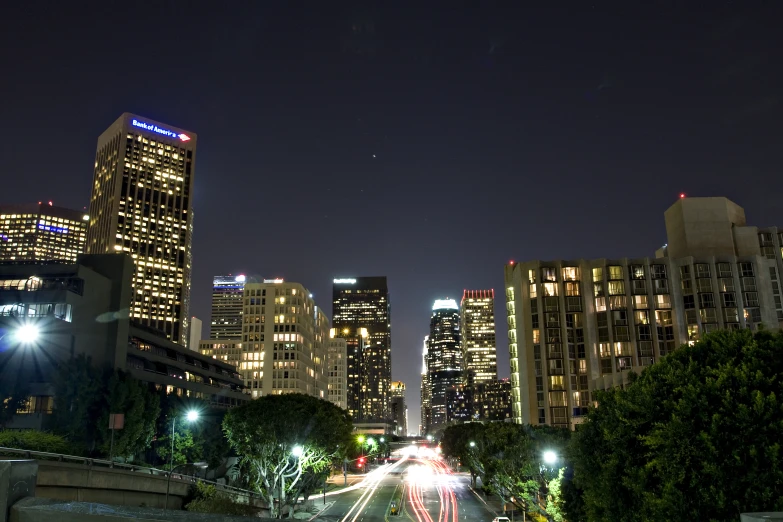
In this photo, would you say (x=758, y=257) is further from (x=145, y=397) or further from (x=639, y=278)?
(x=145, y=397)

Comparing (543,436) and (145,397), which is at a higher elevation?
(145,397)

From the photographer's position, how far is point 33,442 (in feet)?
165

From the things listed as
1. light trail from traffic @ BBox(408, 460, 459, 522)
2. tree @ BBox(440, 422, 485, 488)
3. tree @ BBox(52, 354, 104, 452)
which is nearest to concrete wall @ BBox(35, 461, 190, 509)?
tree @ BBox(52, 354, 104, 452)

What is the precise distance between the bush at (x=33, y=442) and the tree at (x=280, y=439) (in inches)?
765

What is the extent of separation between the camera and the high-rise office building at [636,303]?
474 ft

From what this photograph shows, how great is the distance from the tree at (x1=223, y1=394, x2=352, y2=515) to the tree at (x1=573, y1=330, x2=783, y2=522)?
4825 centimetres

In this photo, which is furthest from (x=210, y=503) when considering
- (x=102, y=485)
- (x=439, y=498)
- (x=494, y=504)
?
(x=494, y=504)

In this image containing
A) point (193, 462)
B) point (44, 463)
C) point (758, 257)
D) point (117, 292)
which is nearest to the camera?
point (44, 463)

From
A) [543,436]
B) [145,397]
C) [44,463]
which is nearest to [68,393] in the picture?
[145,397]

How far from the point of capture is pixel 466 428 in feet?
500

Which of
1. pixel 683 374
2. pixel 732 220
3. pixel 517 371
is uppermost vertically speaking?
pixel 732 220

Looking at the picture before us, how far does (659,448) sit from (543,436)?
50.9 m

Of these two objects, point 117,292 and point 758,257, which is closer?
point 117,292

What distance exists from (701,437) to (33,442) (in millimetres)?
51024
